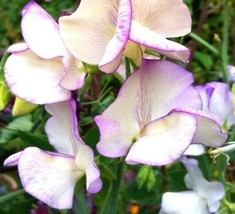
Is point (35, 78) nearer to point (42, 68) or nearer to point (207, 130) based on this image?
point (42, 68)

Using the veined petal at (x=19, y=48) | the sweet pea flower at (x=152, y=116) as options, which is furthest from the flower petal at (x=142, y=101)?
the veined petal at (x=19, y=48)

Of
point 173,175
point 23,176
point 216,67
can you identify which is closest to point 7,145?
point 173,175

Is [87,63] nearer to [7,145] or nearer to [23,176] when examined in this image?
[23,176]

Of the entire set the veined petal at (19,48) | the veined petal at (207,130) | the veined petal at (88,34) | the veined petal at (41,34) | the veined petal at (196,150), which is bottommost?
the veined petal at (196,150)

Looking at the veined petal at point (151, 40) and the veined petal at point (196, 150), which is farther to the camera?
the veined petal at point (196, 150)

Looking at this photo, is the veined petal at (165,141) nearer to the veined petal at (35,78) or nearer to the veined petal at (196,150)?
the veined petal at (35,78)

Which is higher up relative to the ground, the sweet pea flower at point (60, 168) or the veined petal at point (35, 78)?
the veined petal at point (35, 78)

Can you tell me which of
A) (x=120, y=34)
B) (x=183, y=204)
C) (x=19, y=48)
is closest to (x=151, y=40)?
(x=120, y=34)

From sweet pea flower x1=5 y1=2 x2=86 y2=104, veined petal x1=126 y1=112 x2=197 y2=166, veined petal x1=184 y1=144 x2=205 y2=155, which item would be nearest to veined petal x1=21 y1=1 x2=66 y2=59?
sweet pea flower x1=5 y1=2 x2=86 y2=104
